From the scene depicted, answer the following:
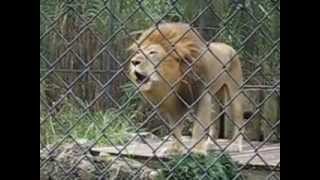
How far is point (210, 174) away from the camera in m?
1.05

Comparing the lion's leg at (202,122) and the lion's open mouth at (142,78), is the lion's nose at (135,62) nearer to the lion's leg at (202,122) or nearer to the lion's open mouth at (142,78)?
the lion's open mouth at (142,78)

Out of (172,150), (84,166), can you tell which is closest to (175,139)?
(172,150)

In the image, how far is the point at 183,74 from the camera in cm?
119

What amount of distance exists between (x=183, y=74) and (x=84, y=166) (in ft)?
1.03

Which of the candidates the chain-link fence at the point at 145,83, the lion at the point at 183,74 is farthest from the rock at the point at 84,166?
the lion at the point at 183,74

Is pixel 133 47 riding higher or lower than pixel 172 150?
higher

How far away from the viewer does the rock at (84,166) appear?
36.2 inches

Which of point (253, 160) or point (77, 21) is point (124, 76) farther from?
point (253, 160)

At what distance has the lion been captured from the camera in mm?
1107

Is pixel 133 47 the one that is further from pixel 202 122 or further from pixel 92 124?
pixel 202 122

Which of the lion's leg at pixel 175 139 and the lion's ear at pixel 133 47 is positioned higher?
the lion's ear at pixel 133 47

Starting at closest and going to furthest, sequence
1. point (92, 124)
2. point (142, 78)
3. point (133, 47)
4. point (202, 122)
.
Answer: point (92, 124)
point (133, 47)
point (142, 78)
point (202, 122)
